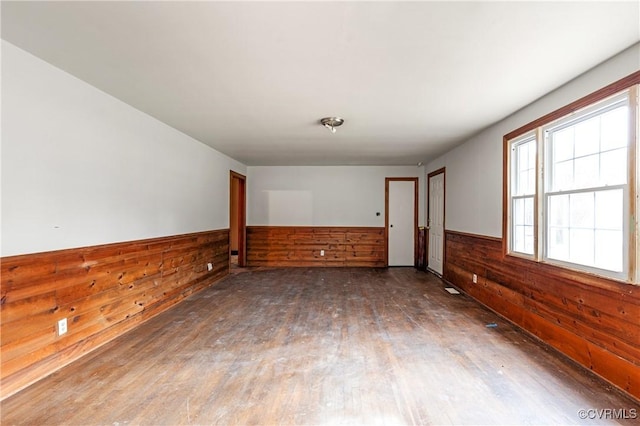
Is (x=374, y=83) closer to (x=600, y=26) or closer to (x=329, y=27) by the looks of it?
(x=329, y=27)

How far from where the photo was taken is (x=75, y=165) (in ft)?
7.70

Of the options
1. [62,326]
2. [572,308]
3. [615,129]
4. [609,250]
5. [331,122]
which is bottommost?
[62,326]

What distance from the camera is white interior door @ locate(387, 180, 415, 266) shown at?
21.3 feet

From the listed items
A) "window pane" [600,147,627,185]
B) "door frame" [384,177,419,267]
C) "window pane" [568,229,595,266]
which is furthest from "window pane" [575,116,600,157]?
"door frame" [384,177,419,267]

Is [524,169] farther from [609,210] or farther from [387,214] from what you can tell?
[387,214]

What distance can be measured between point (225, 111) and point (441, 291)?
387 centimetres

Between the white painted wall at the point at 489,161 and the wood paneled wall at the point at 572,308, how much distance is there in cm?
41

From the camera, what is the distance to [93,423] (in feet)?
5.31

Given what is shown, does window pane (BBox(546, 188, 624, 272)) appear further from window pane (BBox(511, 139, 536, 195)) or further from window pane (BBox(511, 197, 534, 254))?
window pane (BBox(511, 139, 536, 195))

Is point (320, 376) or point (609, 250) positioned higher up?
point (609, 250)

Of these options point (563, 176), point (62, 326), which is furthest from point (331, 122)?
point (62, 326)

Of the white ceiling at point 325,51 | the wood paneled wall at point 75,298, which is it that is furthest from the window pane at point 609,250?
A: the wood paneled wall at point 75,298

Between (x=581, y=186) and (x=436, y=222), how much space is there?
345 centimetres

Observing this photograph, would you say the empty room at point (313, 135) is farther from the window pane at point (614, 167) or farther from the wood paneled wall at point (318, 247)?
the wood paneled wall at point (318, 247)
